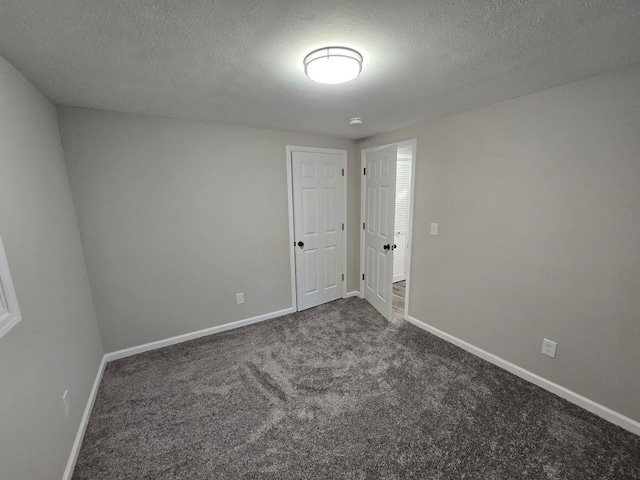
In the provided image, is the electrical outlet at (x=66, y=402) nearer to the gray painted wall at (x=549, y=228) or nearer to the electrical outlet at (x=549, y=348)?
the gray painted wall at (x=549, y=228)

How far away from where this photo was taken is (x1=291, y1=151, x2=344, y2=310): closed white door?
3148mm

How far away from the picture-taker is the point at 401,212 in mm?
4121

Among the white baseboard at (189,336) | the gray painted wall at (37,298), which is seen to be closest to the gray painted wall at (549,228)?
the white baseboard at (189,336)

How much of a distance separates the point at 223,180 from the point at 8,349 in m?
1.95

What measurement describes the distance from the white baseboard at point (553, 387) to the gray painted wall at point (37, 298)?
2979mm

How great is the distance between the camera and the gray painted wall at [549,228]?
158 cm

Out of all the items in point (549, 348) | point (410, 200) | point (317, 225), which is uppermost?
point (410, 200)

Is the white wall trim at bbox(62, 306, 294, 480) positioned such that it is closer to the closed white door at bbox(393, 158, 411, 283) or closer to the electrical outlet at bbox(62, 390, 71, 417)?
Result: the electrical outlet at bbox(62, 390, 71, 417)

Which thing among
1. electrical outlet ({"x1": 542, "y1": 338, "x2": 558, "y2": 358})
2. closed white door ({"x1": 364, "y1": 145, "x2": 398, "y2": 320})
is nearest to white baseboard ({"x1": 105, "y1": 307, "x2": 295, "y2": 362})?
closed white door ({"x1": 364, "y1": 145, "x2": 398, "y2": 320})

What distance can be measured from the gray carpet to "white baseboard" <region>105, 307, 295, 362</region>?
0.10 metres

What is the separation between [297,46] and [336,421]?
2.20 meters

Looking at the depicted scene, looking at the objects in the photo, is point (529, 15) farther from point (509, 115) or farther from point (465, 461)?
point (465, 461)

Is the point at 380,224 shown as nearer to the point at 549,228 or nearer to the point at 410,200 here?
the point at 410,200

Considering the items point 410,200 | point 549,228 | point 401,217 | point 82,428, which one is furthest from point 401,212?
point 82,428
